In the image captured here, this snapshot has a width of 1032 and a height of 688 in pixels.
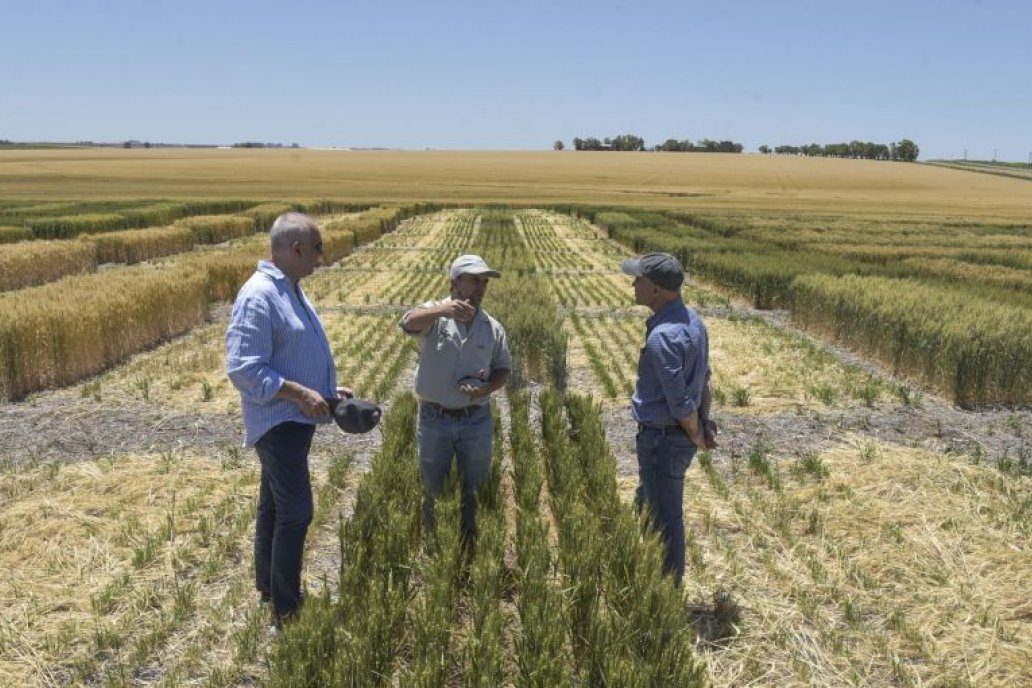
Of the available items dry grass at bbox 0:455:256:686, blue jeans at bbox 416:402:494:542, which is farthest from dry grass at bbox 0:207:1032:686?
blue jeans at bbox 416:402:494:542

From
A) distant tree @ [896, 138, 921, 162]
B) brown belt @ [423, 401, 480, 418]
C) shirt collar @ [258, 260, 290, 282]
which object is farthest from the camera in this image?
distant tree @ [896, 138, 921, 162]

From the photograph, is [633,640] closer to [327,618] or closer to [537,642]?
[537,642]

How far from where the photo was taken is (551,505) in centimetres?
641

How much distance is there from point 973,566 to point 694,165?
11527 cm

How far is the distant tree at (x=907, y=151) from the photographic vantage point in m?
158

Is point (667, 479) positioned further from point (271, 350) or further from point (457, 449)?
point (271, 350)

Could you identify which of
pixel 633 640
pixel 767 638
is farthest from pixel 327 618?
pixel 767 638

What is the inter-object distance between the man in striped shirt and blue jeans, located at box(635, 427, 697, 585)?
6.42 ft

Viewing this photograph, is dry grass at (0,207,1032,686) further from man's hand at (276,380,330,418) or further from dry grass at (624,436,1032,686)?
man's hand at (276,380,330,418)

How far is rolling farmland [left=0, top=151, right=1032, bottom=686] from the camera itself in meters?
4.29

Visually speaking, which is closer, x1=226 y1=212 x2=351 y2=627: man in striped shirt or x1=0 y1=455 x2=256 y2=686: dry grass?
x1=226 y1=212 x2=351 y2=627: man in striped shirt

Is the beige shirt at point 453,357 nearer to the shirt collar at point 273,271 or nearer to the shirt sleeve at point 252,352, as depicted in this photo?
the shirt collar at point 273,271

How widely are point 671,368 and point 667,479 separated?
2.57ft

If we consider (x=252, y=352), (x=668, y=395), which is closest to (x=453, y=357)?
(x=252, y=352)
